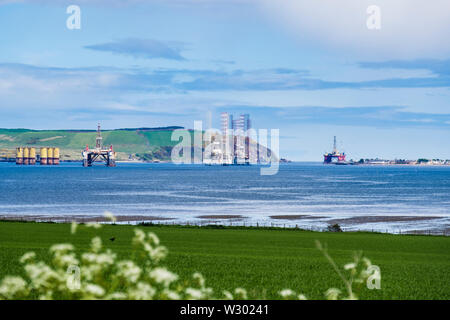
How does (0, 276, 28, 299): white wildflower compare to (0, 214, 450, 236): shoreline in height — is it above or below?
above

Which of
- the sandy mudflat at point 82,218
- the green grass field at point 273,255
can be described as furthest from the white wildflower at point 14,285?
the sandy mudflat at point 82,218

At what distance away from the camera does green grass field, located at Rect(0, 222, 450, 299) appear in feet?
67.1

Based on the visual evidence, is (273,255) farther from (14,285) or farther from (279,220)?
(279,220)

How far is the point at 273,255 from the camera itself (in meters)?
29.2

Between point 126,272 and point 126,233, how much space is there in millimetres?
31710

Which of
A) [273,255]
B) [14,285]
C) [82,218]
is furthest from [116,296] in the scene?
[82,218]

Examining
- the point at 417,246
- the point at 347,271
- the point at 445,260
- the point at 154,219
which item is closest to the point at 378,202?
the point at 154,219

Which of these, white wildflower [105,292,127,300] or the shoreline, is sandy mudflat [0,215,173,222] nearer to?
the shoreline

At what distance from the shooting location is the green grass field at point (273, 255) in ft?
67.1

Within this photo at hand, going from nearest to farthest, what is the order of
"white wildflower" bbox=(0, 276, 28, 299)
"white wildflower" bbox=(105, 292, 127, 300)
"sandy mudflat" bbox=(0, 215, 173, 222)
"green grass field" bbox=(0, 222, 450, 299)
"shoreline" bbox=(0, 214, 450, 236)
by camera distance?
"white wildflower" bbox=(0, 276, 28, 299), "white wildflower" bbox=(105, 292, 127, 300), "green grass field" bbox=(0, 222, 450, 299), "shoreline" bbox=(0, 214, 450, 236), "sandy mudflat" bbox=(0, 215, 173, 222)

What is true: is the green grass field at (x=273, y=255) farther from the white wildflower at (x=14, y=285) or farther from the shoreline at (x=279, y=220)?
the shoreline at (x=279, y=220)

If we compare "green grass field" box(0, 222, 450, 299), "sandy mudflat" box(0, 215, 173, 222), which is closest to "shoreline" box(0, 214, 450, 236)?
"sandy mudflat" box(0, 215, 173, 222)

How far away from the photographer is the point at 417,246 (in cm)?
3488
